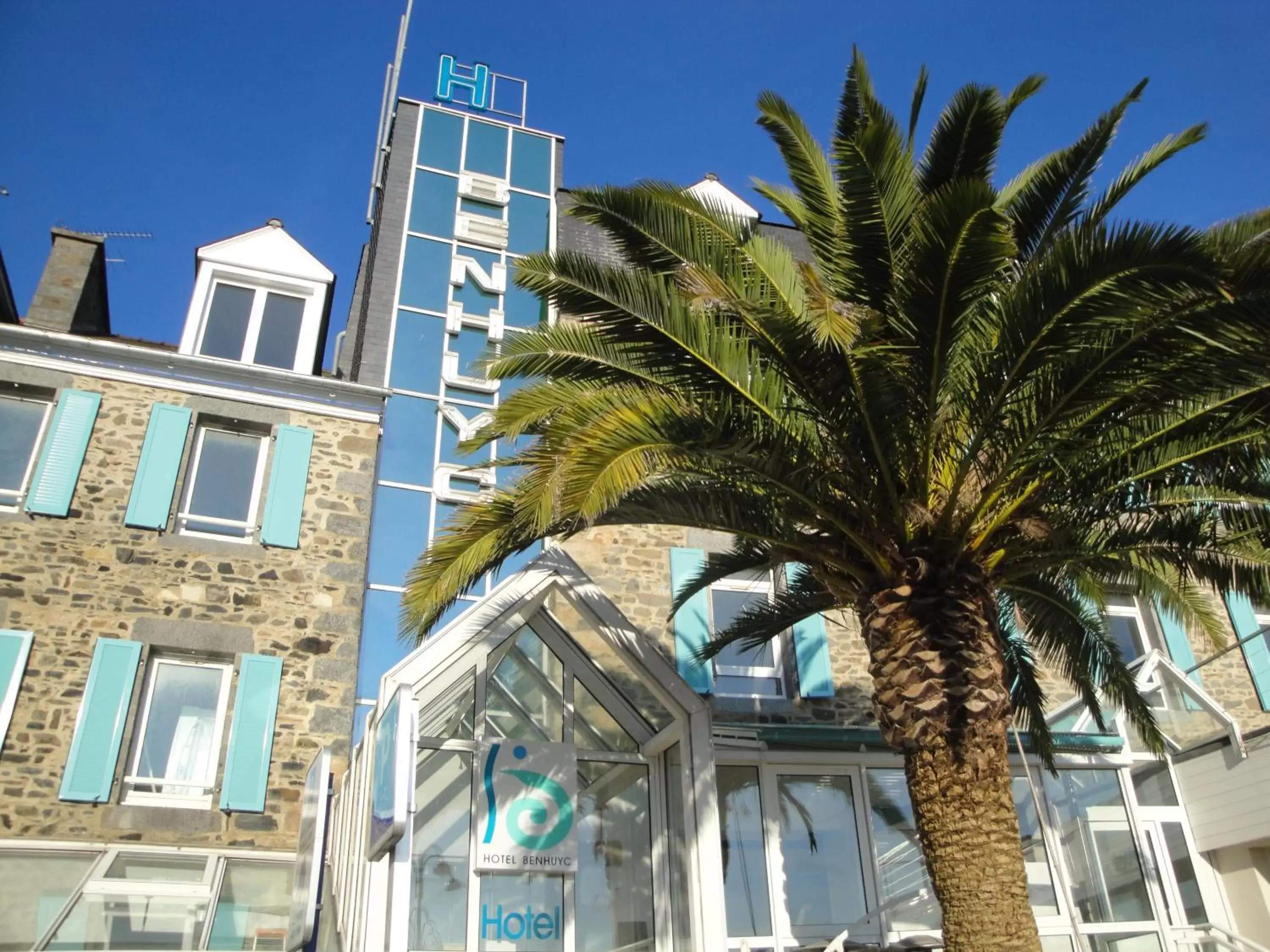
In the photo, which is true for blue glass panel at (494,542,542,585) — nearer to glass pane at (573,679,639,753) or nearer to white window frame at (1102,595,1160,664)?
glass pane at (573,679,639,753)

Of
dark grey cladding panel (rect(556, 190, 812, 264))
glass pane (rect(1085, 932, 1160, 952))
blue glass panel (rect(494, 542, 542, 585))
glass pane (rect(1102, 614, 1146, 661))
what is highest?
dark grey cladding panel (rect(556, 190, 812, 264))

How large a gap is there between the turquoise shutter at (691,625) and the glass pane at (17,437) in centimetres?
728

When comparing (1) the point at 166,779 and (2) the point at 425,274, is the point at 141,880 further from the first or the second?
(2) the point at 425,274

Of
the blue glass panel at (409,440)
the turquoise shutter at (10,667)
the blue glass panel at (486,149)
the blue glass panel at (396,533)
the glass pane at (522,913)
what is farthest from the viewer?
the blue glass panel at (486,149)

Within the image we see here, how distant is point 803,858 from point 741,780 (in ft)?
3.22

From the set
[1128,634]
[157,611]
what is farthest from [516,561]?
[1128,634]

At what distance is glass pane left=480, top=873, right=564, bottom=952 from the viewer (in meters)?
8.59

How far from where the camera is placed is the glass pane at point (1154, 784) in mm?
11945

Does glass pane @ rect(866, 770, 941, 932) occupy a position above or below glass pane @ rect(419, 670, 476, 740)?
below

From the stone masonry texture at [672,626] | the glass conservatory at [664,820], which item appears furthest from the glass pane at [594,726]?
the stone masonry texture at [672,626]

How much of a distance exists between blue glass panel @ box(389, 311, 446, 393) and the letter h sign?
5494 mm

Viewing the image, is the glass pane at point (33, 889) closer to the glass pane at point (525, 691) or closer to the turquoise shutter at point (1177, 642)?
the glass pane at point (525, 691)

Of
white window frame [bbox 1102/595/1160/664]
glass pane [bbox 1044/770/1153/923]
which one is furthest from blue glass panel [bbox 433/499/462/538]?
white window frame [bbox 1102/595/1160/664]

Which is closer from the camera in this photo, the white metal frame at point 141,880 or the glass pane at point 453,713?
the white metal frame at point 141,880
